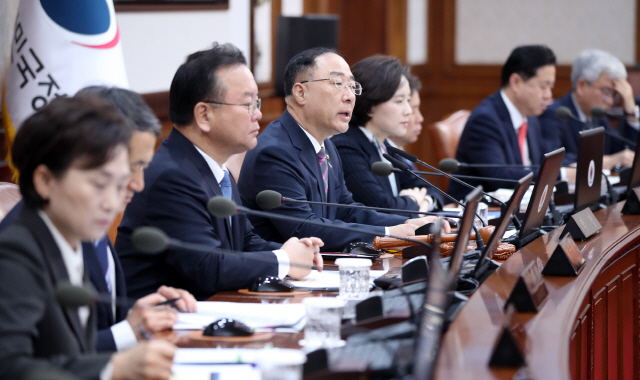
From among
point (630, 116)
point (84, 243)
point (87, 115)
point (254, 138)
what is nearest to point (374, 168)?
point (254, 138)

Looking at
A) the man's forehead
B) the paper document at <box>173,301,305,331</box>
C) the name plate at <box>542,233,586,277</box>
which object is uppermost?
the man's forehead

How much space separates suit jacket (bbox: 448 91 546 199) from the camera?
3963 millimetres

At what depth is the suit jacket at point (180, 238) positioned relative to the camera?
1938 millimetres

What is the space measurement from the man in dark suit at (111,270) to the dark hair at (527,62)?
3.01 m

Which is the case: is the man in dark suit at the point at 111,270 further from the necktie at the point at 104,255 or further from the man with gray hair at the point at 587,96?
the man with gray hair at the point at 587,96

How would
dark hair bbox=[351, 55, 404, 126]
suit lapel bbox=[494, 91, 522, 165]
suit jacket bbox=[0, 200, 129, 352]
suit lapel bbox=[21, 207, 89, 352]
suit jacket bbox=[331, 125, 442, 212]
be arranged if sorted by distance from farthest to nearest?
suit lapel bbox=[494, 91, 522, 165], dark hair bbox=[351, 55, 404, 126], suit jacket bbox=[331, 125, 442, 212], suit jacket bbox=[0, 200, 129, 352], suit lapel bbox=[21, 207, 89, 352]

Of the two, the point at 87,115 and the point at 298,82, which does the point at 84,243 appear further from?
the point at 298,82

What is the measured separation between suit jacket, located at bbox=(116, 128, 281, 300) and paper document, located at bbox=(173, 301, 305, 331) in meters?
0.16

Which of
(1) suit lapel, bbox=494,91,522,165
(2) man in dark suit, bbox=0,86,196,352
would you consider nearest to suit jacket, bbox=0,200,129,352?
(2) man in dark suit, bbox=0,86,196,352

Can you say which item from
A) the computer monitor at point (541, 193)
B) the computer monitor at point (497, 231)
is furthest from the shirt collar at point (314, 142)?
the computer monitor at point (497, 231)

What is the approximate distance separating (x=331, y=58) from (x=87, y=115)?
162 centimetres

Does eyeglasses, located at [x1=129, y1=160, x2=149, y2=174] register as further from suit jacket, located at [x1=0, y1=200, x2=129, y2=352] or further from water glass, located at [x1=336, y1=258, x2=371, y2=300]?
water glass, located at [x1=336, y1=258, x2=371, y2=300]

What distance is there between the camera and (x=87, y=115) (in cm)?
130

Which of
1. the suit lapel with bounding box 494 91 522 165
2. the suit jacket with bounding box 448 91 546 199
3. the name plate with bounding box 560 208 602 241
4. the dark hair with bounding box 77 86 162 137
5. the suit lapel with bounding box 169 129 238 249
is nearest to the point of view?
the dark hair with bounding box 77 86 162 137
